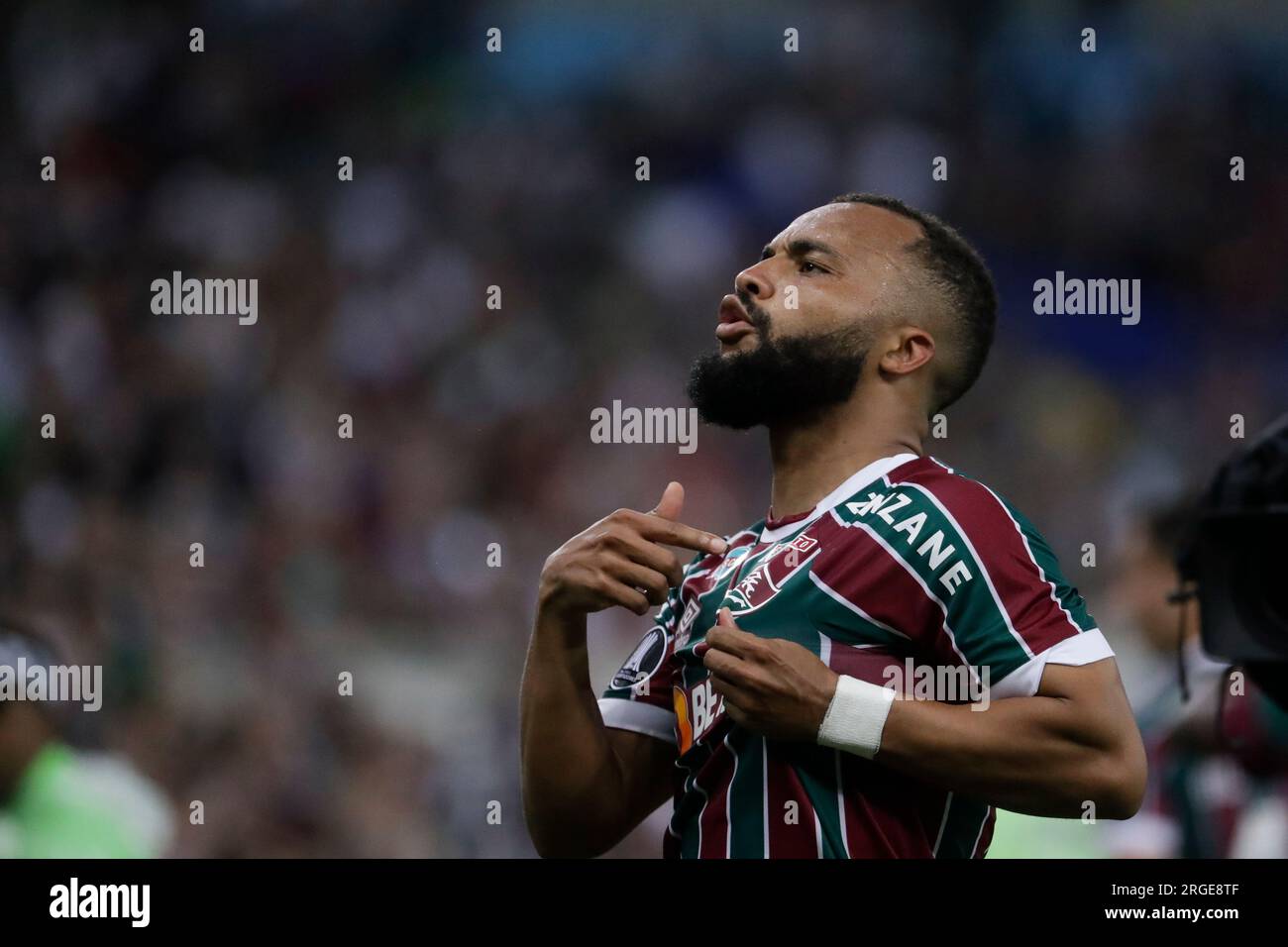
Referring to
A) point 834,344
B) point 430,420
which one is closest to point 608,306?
point 430,420

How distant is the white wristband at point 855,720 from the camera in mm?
2082

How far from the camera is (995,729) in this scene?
2.05 m

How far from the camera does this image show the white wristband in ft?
6.83

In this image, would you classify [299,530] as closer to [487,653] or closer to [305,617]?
[305,617]

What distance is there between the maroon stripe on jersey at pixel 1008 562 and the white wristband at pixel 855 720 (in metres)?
0.23

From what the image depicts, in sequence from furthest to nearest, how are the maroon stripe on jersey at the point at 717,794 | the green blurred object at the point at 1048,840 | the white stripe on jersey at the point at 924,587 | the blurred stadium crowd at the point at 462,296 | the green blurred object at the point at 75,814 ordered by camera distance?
the blurred stadium crowd at the point at 462,296, the green blurred object at the point at 1048,840, the green blurred object at the point at 75,814, the maroon stripe on jersey at the point at 717,794, the white stripe on jersey at the point at 924,587

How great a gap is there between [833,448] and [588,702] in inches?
23.9

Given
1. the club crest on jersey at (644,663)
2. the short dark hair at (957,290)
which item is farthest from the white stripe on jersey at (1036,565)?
the club crest on jersey at (644,663)

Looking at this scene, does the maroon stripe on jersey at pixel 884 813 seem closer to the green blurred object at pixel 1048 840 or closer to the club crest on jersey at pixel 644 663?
the club crest on jersey at pixel 644 663

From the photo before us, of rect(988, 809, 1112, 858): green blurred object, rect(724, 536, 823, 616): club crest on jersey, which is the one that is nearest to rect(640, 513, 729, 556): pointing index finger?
rect(724, 536, 823, 616): club crest on jersey

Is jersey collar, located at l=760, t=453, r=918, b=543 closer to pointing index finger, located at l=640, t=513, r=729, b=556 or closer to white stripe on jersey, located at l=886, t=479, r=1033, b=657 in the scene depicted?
white stripe on jersey, located at l=886, t=479, r=1033, b=657

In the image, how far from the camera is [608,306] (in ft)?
19.2

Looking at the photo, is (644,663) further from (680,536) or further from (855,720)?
(855,720)

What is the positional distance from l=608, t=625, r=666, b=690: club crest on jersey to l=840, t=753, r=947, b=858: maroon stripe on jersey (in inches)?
18.8
